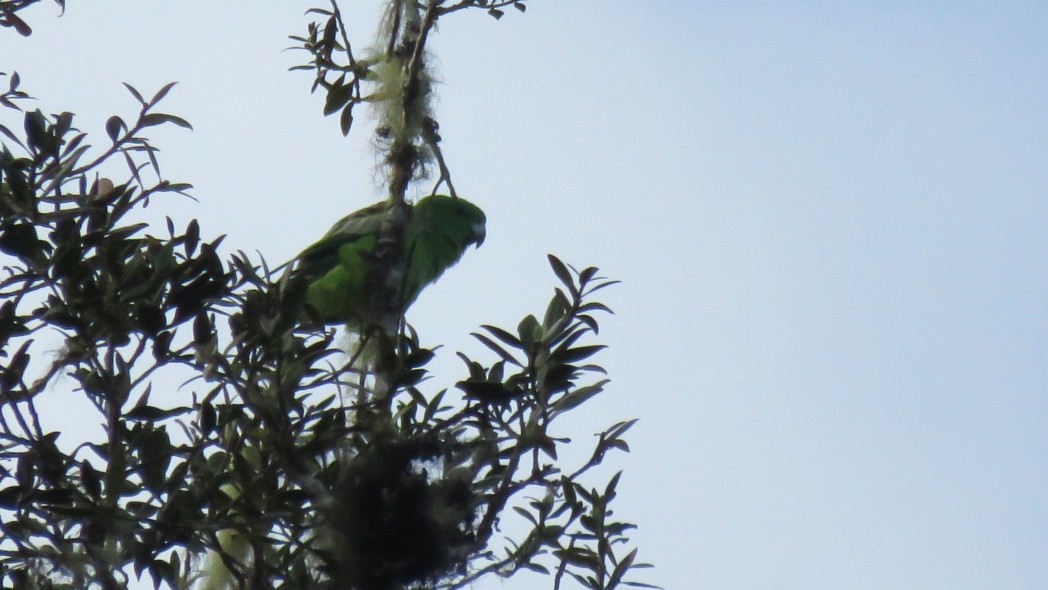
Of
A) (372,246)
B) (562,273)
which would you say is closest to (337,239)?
(372,246)

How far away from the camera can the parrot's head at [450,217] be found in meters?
5.05

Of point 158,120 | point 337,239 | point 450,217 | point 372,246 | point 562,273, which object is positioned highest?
point 450,217

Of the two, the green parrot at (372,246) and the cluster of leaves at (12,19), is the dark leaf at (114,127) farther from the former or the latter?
the green parrot at (372,246)

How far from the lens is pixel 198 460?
8.40ft

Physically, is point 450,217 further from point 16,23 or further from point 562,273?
point 562,273

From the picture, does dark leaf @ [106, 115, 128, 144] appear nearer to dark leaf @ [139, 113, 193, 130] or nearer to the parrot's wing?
dark leaf @ [139, 113, 193, 130]

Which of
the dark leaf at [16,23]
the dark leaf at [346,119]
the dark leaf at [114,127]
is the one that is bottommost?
the dark leaf at [114,127]

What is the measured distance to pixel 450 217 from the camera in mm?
5121

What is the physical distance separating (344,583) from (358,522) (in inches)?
5.6

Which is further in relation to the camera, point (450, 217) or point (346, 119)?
point (450, 217)

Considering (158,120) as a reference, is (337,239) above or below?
above

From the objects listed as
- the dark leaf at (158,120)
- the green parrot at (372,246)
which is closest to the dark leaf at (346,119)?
the green parrot at (372,246)

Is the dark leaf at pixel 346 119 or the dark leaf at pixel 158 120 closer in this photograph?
the dark leaf at pixel 158 120

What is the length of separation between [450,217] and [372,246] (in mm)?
1002
